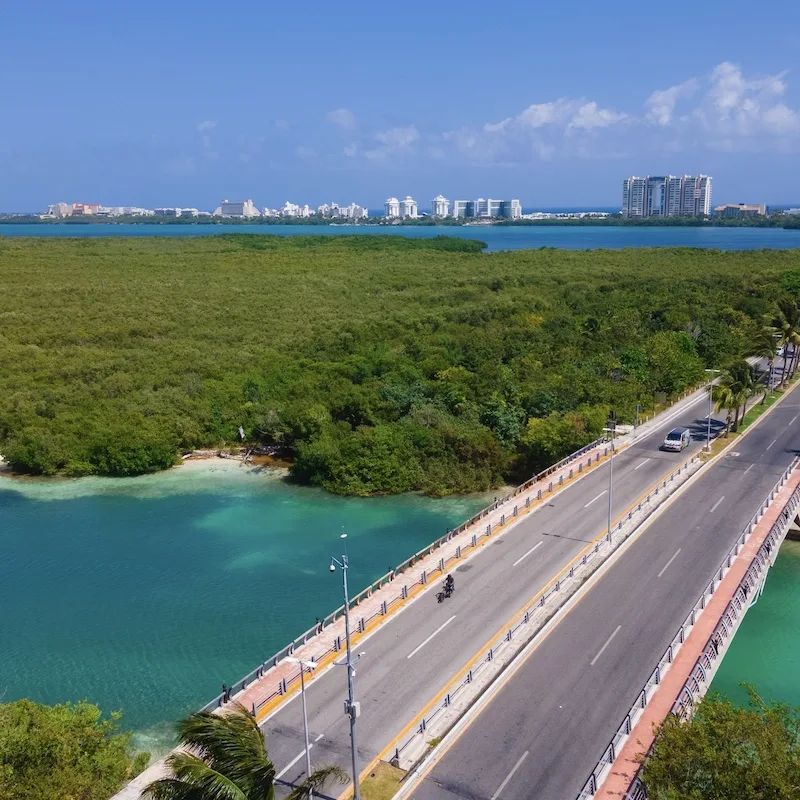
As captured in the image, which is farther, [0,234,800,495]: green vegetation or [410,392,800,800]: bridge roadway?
[0,234,800,495]: green vegetation

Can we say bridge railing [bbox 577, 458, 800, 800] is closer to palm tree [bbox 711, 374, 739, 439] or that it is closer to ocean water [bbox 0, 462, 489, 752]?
palm tree [bbox 711, 374, 739, 439]

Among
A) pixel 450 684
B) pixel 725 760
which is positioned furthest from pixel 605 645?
pixel 725 760

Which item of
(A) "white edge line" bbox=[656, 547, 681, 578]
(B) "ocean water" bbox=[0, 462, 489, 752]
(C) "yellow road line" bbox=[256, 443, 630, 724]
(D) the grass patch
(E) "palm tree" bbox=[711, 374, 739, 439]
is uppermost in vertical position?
(E) "palm tree" bbox=[711, 374, 739, 439]


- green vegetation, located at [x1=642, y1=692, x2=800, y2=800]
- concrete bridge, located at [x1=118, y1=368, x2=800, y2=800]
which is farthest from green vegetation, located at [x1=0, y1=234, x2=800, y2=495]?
green vegetation, located at [x1=642, y1=692, x2=800, y2=800]

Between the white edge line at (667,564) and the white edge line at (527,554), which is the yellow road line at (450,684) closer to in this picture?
the white edge line at (527,554)

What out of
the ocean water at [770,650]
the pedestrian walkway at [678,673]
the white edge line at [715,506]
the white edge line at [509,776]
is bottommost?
the ocean water at [770,650]

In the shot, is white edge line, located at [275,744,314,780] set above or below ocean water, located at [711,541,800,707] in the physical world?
above

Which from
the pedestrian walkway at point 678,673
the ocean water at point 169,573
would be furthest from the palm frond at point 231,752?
the ocean water at point 169,573
